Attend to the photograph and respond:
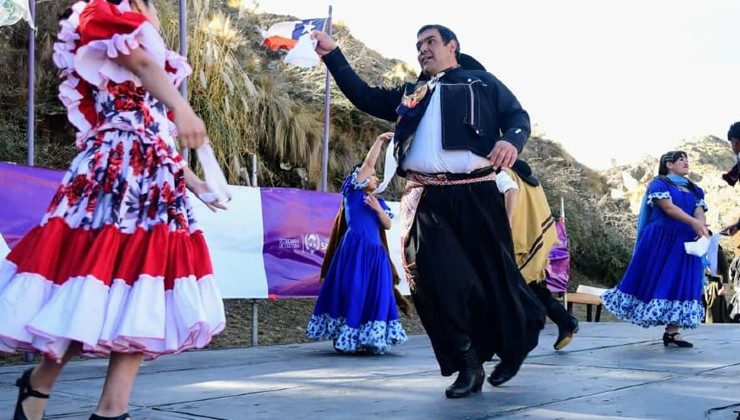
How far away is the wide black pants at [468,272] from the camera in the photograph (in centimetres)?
457

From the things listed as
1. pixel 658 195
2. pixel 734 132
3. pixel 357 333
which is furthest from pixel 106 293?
pixel 658 195

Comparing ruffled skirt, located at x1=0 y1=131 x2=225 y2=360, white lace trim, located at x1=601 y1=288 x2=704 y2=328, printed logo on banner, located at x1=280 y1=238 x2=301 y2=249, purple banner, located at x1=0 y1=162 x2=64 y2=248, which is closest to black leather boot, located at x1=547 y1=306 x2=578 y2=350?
white lace trim, located at x1=601 y1=288 x2=704 y2=328

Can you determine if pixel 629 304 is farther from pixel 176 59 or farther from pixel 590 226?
pixel 590 226

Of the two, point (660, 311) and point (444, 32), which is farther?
point (660, 311)

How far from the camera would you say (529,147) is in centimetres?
2242

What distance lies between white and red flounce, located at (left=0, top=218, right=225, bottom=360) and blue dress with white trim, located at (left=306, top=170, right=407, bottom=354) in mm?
4206

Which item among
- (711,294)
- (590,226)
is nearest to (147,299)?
(711,294)

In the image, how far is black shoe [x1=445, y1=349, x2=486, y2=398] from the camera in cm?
449

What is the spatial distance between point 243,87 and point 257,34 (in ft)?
21.0

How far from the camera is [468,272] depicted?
4574 mm

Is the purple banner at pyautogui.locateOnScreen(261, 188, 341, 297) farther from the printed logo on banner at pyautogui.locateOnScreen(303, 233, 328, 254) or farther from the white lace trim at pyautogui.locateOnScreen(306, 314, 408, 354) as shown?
the white lace trim at pyautogui.locateOnScreen(306, 314, 408, 354)

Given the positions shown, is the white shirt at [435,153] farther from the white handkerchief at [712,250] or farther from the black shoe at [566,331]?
the white handkerchief at [712,250]

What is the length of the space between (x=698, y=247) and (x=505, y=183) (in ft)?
6.22

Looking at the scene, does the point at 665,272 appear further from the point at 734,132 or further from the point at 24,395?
the point at 24,395
